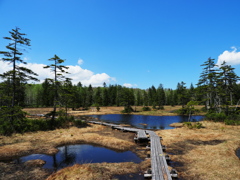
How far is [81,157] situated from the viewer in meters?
16.5

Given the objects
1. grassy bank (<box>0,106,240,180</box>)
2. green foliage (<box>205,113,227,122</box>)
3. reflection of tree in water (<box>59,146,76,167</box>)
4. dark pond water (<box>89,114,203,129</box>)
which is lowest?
dark pond water (<box>89,114,203,129</box>)

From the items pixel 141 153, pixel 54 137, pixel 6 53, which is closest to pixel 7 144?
pixel 54 137

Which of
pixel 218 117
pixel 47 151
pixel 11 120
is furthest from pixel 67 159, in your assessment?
pixel 218 117

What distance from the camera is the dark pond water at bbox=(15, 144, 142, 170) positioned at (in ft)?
48.6

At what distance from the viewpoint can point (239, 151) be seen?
685 inches

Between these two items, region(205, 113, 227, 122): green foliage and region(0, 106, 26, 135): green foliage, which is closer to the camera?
region(0, 106, 26, 135): green foliage

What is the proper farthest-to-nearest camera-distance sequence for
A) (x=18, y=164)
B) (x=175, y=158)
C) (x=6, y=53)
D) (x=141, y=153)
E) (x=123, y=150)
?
(x=6, y=53) < (x=123, y=150) < (x=141, y=153) < (x=175, y=158) < (x=18, y=164)

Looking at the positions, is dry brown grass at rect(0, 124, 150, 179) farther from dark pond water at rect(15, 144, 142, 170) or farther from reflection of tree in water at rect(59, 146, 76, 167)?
reflection of tree in water at rect(59, 146, 76, 167)

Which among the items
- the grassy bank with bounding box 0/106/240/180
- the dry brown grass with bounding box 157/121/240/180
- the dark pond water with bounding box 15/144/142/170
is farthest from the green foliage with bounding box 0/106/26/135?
the dry brown grass with bounding box 157/121/240/180

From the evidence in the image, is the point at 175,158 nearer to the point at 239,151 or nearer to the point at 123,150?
the point at 123,150

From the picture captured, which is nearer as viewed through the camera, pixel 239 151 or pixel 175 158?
pixel 175 158

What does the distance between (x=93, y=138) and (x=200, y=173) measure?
16.2 m

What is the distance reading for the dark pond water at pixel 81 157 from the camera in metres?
14.8

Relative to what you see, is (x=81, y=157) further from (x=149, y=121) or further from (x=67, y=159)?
(x=149, y=121)
